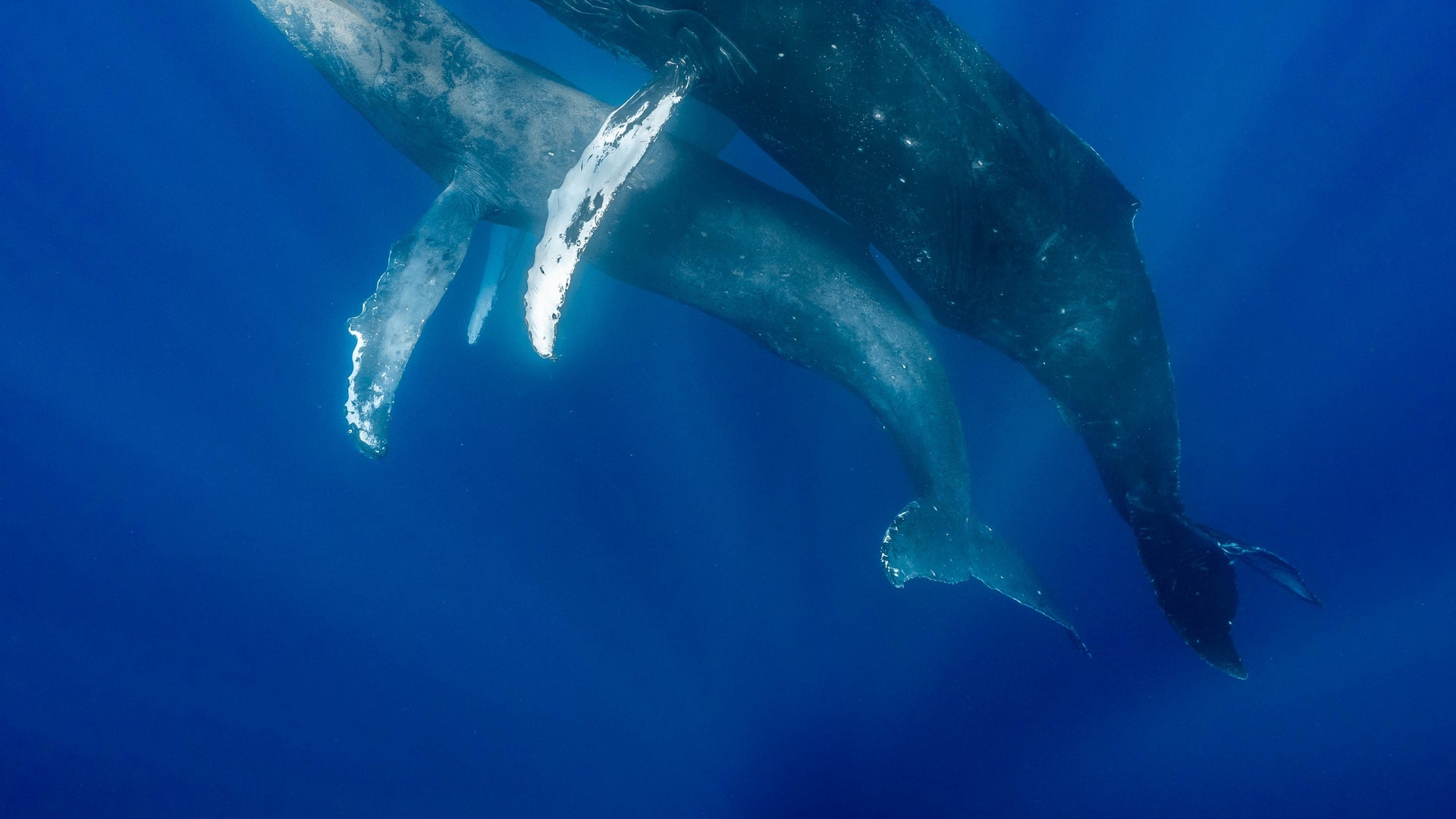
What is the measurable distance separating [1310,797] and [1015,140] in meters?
12.7

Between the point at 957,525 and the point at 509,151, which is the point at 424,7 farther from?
the point at 957,525

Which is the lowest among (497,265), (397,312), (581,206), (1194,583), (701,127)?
(1194,583)

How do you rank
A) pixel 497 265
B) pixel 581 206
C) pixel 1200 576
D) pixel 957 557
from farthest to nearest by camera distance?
pixel 497 265
pixel 957 557
pixel 1200 576
pixel 581 206

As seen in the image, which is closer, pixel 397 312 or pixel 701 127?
pixel 397 312

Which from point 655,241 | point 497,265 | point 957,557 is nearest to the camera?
point 655,241

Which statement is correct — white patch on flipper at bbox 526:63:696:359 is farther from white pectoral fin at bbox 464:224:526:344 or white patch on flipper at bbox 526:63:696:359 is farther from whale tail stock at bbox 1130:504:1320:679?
whale tail stock at bbox 1130:504:1320:679

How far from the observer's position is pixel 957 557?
590 cm

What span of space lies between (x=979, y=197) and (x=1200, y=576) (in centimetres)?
387

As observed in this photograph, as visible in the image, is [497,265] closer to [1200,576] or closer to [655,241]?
[655,241]

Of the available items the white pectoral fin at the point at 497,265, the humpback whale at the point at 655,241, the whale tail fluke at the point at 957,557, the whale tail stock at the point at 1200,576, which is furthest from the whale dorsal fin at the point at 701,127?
the whale tail stock at the point at 1200,576

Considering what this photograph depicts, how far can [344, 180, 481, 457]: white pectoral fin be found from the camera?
5266 mm

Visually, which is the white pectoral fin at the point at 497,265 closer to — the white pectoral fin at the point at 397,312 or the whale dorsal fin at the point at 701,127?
the white pectoral fin at the point at 397,312

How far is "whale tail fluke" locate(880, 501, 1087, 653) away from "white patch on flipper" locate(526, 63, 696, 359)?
125 inches

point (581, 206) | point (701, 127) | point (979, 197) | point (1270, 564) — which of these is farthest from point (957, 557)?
point (701, 127)
